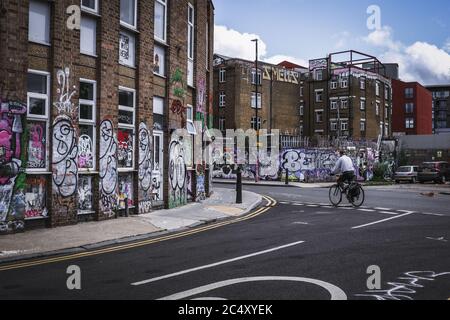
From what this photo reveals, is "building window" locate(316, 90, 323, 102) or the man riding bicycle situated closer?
the man riding bicycle

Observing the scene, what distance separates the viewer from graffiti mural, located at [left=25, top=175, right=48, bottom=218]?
426 inches

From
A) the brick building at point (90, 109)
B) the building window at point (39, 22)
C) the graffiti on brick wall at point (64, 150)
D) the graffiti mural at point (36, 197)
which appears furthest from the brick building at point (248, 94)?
the graffiti mural at point (36, 197)

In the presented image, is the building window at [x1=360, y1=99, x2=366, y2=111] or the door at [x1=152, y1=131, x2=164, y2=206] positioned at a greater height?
the building window at [x1=360, y1=99, x2=366, y2=111]

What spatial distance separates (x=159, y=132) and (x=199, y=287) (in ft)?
31.7

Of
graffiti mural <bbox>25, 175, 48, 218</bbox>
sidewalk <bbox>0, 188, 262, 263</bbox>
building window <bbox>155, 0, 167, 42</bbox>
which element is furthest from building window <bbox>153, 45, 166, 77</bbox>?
graffiti mural <bbox>25, 175, 48, 218</bbox>

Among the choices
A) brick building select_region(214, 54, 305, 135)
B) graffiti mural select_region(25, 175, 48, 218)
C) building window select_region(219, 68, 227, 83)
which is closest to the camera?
graffiti mural select_region(25, 175, 48, 218)

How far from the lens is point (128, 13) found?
13.8 m

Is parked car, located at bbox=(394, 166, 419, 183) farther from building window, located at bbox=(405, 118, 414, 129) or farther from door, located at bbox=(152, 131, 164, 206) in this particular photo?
building window, located at bbox=(405, 118, 414, 129)

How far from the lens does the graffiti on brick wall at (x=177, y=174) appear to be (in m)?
15.5

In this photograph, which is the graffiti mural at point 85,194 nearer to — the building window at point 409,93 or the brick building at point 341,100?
the brick building at point 341,100

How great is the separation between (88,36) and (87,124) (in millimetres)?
2218

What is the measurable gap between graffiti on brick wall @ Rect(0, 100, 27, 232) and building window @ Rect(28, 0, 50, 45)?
1676mm

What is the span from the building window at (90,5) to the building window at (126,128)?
2131 mm

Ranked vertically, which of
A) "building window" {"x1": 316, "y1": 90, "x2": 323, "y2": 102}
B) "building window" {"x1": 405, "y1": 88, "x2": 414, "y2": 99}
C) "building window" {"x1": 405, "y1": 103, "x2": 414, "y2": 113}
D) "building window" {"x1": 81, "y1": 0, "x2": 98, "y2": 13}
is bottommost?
"building window" {"x1": 81, "y1": 0, "x2": 98, "y2": 13}
